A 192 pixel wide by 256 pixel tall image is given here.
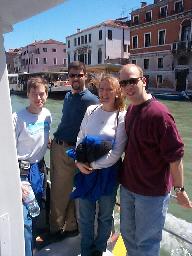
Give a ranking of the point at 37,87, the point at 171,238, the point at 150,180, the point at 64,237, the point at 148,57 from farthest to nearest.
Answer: the point at 148,57
the point at 171,238
the point at 64,237
the point at 37,87
the point at 150,180

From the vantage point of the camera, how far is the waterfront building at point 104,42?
46688mm

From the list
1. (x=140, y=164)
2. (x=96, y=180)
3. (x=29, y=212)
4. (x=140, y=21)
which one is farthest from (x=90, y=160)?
(x=140, y=21)

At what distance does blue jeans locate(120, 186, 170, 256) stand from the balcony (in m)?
32.5

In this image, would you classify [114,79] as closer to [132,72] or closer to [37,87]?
[132,72]

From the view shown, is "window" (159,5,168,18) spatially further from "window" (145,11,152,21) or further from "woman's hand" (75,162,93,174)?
"woman's hand" (75,162,93,174)

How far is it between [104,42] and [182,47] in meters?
16.4

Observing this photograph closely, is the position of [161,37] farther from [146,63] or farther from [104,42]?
[104,42]

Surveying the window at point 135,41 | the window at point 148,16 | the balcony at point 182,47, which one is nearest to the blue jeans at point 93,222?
the balcony at point 182,47

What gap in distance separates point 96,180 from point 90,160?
197 mm

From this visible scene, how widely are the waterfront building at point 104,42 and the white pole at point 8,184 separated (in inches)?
1743

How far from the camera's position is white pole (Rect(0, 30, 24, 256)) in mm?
1193

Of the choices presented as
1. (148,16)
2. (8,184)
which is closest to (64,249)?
(8,184)

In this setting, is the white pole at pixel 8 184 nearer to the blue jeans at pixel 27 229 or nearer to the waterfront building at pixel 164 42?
the blue jeans at pixel 27 229

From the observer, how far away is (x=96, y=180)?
2410 millimetres
